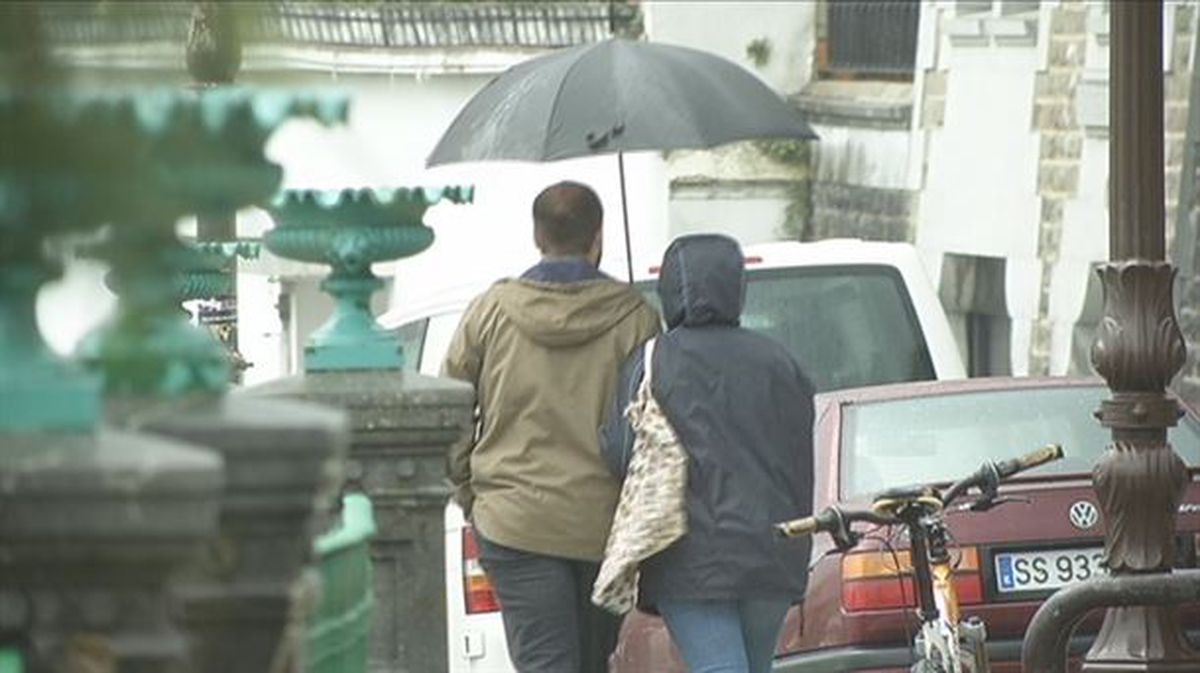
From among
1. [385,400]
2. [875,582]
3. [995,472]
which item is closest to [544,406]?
[995,472]

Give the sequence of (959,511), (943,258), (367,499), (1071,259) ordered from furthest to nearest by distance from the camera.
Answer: (943,258)
(1071,259)
(959,511)
(367,499)

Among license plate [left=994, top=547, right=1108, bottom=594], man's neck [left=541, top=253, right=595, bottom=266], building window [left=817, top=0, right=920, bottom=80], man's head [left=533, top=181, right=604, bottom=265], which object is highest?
building window [left=817, top=0, right=920, bottom=80]

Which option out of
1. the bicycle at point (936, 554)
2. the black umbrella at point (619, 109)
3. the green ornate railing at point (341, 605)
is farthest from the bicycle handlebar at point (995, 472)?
the green ornate railing at point (341, 605)

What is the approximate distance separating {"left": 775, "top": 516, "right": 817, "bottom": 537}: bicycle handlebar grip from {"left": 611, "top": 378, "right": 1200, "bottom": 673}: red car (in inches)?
59.4

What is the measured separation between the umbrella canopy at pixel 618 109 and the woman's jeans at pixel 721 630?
8.45 ft

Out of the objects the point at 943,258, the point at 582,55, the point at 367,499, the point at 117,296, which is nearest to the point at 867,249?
the point at 582,55

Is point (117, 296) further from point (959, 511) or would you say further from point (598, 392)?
point (959, 511)

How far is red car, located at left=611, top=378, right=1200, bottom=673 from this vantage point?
35.9 feet

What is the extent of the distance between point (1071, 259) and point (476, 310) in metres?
13.0

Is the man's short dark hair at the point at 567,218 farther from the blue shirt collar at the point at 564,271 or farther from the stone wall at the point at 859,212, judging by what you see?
the stone wall at the point at 859,212

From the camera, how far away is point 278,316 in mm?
15320

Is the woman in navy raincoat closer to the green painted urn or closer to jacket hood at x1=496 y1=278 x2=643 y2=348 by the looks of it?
jacket hood at x1=496 y1=278 x2=643 y2=348

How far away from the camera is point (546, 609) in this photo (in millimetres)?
9883

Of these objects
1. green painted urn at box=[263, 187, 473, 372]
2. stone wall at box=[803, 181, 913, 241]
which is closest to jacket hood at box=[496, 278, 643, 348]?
green painted urn at box=[263, 187, 473, 372]
